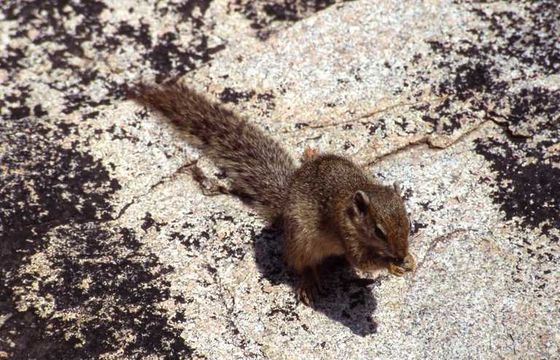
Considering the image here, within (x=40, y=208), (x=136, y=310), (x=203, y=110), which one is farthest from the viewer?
(x=203, y=110)

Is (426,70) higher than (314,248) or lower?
higher

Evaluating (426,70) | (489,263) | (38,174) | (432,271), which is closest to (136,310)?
(38,174)

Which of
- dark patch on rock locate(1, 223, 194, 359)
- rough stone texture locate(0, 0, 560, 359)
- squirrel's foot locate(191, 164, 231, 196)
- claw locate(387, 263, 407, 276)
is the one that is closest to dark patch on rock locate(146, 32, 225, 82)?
rough stone texture locate(0, 0, 560, 359)

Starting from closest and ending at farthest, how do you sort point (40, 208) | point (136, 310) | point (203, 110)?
point (136, 310) < point (40, 208) < point (203, 110)

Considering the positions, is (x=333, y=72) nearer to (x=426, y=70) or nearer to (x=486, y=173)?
(x=426, y=70)

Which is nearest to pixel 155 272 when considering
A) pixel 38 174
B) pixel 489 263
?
pixel 38 174

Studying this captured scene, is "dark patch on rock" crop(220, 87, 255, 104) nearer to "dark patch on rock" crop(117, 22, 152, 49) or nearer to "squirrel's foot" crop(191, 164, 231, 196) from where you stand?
"squirrel's foot" crop(191, 164, 231, 196)

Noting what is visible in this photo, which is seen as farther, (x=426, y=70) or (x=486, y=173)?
(x=426, y=70)

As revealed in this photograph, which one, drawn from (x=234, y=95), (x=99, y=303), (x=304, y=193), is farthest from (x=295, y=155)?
(x=99, y=303)
